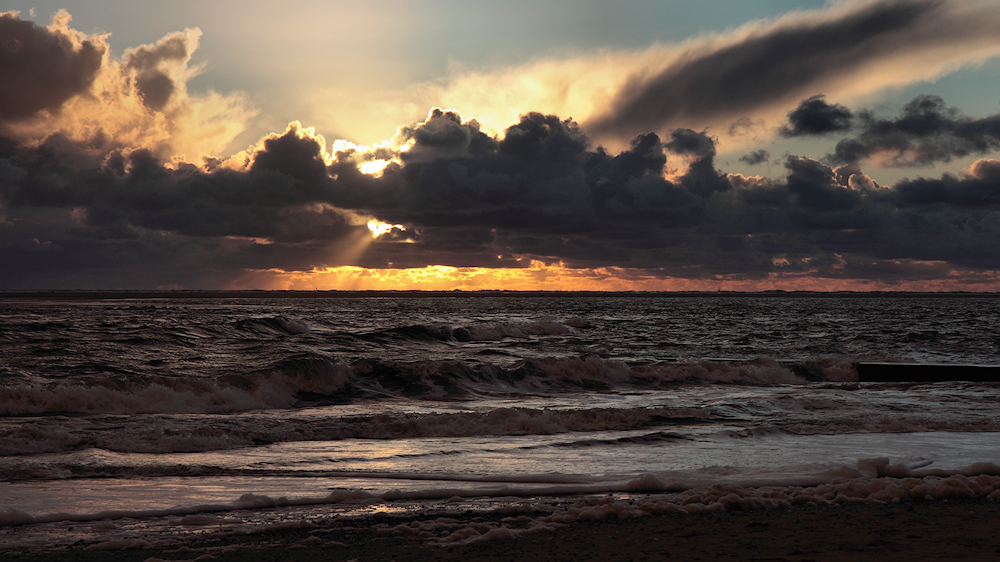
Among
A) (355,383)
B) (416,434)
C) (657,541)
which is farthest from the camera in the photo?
(355,383)

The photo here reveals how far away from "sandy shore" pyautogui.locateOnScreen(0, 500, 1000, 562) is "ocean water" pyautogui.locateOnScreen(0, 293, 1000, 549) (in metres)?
0.52

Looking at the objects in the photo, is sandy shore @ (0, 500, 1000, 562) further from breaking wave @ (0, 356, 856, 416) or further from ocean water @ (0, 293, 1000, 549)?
breaking wave @ (0, 356, 856, 416)

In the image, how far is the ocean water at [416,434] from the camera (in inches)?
273

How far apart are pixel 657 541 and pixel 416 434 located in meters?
7.34

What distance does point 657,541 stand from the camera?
5.18 metres

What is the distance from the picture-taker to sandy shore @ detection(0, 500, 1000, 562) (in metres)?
4.82

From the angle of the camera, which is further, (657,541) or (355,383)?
(355,383)

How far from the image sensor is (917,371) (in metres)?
22.1

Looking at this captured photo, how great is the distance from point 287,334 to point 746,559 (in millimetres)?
32555

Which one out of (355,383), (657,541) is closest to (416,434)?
(657,541)

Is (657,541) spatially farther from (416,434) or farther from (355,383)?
(355,383)

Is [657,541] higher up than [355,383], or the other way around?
[657,541]

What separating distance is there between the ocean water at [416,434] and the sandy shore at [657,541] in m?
0.52

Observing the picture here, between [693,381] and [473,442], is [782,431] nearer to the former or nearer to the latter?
[473,442]
